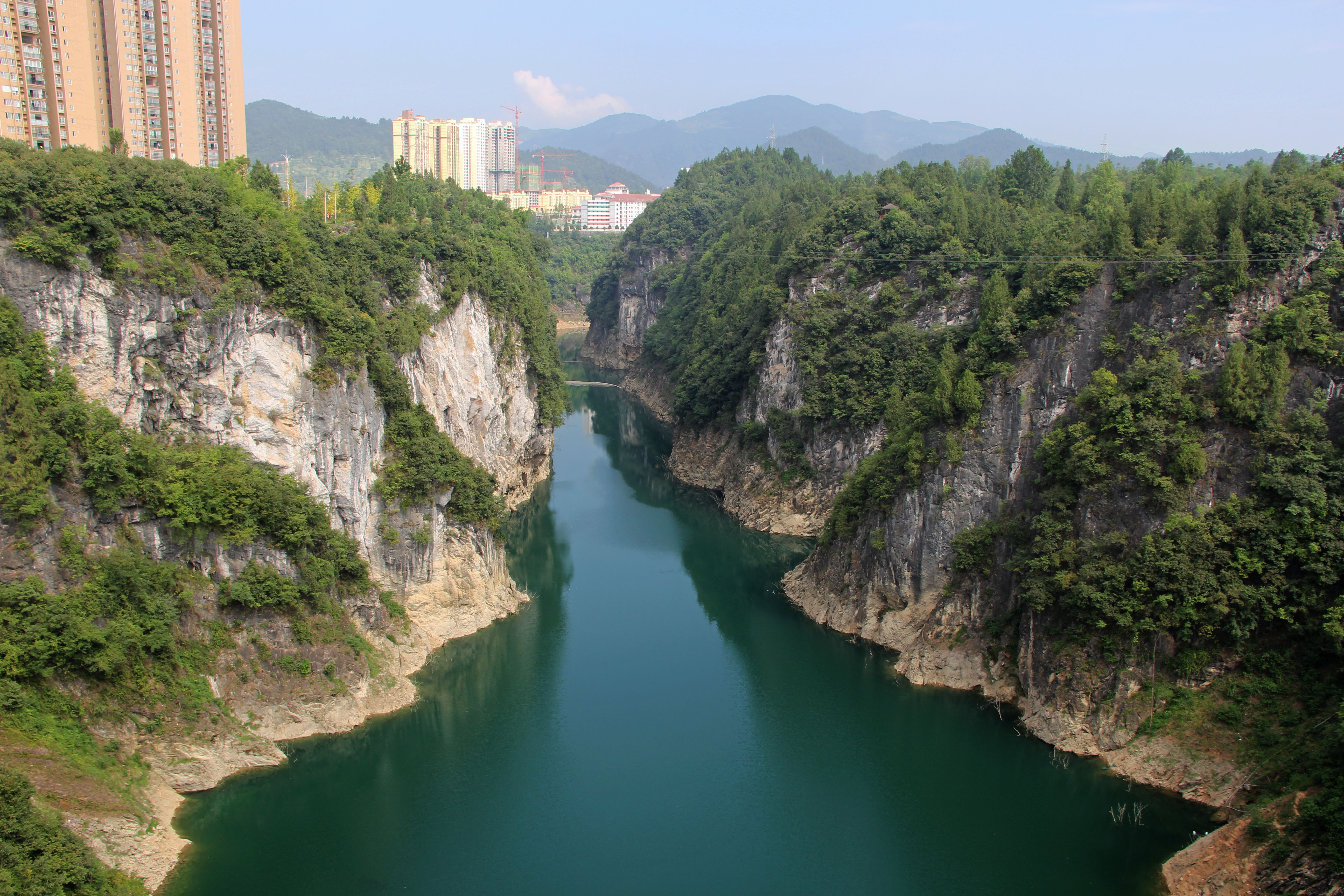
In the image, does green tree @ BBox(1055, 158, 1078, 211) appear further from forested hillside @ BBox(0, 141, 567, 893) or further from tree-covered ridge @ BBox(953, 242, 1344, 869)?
forested hillside @ BBox(0, 141, 567, 893)

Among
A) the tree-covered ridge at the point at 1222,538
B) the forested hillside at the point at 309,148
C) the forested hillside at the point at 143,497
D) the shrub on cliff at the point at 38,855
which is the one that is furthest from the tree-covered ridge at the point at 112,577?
the forested hillside at the point at 309,148

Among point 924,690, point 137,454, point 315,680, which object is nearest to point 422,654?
point 315,680

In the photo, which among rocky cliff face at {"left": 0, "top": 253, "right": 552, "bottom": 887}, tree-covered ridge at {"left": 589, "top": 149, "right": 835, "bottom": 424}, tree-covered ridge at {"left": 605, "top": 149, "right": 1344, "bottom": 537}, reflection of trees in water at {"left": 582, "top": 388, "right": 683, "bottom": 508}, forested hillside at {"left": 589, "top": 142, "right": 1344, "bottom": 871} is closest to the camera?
rocky cliff face at {"left": 0, "top": 253, "right": 552, "bottom": 887}

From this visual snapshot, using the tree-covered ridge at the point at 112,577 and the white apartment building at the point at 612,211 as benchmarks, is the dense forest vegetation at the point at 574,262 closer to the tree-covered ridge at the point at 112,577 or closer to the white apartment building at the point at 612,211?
the white apartment building at the point at 612,211

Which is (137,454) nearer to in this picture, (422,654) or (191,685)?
(191,685)

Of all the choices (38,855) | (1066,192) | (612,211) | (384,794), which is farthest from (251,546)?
(612,211)

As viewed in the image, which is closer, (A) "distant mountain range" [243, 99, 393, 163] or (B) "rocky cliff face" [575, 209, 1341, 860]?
(B) "rocky cliff face" [575, 209, 1341, 860]

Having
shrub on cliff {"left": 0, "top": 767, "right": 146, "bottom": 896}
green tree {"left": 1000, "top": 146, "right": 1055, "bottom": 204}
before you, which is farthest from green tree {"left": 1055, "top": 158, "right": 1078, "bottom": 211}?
shrub on cliff {"left": 0, "top": 767, "right": 146, "bottom": 896}
